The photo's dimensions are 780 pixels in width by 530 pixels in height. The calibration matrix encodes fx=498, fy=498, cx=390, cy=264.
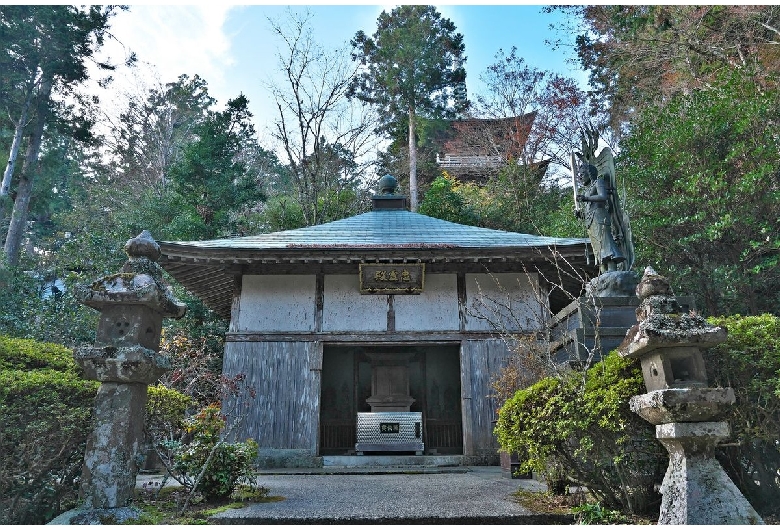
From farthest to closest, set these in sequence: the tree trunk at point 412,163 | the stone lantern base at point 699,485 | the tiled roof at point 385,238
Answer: the tree trunk at point 412,163 < the tiled roof at point 385,238 < the stone lantern base at point 699,485

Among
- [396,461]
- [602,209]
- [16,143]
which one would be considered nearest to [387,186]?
[396,461]

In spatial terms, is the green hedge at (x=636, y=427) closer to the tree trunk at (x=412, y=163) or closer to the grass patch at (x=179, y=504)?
the grass patch at (x=179, y=504)

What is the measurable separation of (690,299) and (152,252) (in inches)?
233

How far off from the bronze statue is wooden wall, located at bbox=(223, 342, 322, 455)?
5.75m

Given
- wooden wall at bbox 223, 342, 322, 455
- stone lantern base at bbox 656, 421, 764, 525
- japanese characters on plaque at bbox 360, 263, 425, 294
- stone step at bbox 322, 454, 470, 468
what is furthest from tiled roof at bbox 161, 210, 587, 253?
stone lantern base at bbox 656, 421, 764, 525

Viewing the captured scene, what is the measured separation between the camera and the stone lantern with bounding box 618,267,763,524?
3547 mm

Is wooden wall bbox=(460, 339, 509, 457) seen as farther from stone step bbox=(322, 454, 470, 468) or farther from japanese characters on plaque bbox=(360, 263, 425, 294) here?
japanese characters on plaque bbox=(360, 263, 425, 294)

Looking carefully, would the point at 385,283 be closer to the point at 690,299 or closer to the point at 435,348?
the point at 435,348

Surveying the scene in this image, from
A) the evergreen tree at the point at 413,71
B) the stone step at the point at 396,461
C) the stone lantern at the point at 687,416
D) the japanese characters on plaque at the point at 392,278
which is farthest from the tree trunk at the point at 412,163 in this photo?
the stone lantern at the point at 687,416

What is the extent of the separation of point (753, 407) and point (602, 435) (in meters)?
1.37

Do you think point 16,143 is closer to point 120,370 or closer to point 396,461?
point 396,461

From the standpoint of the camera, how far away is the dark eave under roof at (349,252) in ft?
A: 31.5

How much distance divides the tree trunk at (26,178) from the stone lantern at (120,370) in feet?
51.7

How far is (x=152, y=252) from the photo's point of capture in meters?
4.96
